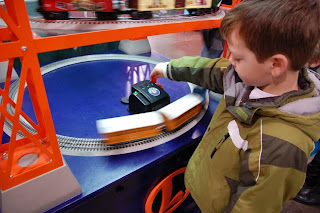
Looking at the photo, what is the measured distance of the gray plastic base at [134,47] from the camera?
154 centimetres

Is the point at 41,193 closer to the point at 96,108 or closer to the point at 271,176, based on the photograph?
the point at 96,108

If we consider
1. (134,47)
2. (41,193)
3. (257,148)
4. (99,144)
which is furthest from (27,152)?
(134,47)

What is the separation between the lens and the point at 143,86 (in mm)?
929

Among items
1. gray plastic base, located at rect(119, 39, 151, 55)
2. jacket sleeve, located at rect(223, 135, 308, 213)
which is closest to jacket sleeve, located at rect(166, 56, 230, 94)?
jacket sleeve, located at rect(223, 135, 308, 213)

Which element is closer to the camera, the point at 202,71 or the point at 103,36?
the point at 103,36

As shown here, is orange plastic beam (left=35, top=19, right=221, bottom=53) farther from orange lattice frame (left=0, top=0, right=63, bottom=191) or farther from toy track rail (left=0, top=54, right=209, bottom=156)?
toy track rail (left=0, top=54, right=209, bottom=156)

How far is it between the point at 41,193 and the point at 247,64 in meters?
0.60

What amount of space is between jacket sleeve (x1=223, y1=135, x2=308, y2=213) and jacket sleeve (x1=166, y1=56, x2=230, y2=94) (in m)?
0.33

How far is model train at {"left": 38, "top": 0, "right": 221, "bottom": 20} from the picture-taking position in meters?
0.58

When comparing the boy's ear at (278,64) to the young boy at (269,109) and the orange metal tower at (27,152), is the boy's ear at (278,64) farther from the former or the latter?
the orange metal tower at (27,152)

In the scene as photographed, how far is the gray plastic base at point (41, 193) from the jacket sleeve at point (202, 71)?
526 millimetres

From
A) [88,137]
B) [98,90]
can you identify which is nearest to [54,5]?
[88,137]

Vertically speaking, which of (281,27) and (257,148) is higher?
(281,27)

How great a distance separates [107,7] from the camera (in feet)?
2.12
